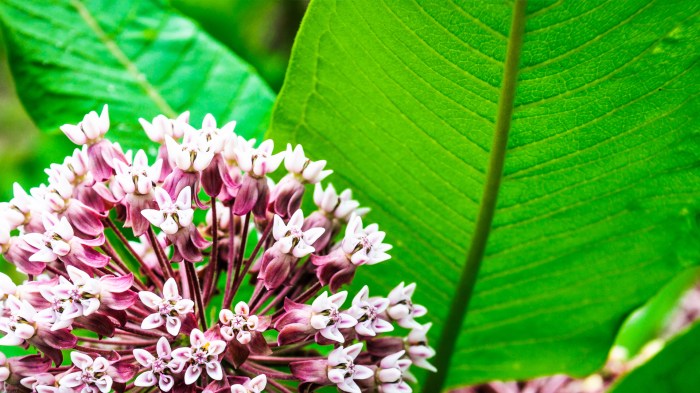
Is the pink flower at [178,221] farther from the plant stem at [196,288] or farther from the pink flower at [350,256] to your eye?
the pink flower at [350,256]

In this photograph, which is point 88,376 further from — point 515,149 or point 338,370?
point 515,149

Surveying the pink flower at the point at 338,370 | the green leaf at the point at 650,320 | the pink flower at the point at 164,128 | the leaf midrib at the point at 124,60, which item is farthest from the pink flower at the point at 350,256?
the green leaf at the point at 650,320

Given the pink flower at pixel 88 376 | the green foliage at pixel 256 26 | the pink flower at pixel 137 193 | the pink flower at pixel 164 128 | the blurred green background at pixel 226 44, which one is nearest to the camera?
the pink flower at pixel 88 376

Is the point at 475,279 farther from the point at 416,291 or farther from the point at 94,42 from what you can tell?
the point at 94,42

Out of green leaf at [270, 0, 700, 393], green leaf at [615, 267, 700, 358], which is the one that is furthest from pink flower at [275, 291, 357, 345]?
green leaf at [615, 267, 700, 358]

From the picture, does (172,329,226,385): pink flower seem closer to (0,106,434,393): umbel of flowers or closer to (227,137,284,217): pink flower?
(0,106,434,393): umbel of flowers

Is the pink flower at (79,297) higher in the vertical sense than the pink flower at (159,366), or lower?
higher

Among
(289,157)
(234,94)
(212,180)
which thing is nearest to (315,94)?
(289,157)
